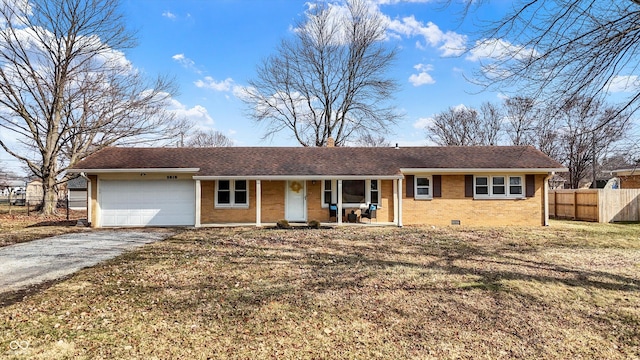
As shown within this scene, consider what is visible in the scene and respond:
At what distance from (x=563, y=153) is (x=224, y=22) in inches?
1313

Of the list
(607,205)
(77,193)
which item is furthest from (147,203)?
(77,193)

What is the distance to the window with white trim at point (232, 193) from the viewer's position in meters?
15.1

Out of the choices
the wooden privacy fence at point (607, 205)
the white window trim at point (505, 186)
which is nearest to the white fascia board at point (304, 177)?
the white window trim at point (505, 186)

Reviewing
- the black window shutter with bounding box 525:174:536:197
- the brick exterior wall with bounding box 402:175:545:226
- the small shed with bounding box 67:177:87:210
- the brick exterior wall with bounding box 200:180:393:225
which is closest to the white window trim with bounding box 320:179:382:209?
the brick exterior wall with bounding box 200:180:393:225

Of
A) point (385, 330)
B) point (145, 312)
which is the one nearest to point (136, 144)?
point (145, 312)

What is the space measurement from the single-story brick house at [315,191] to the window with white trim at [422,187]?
0.04 m

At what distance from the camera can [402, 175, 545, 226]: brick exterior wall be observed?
15078 mm

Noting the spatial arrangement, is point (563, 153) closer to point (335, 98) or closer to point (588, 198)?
point (588, 198)

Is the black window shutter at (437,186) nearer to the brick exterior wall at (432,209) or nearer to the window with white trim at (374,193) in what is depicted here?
the brick exterior wall at (432,209)

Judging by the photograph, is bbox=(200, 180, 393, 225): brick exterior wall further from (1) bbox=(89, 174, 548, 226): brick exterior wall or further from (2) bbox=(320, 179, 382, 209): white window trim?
(2) bbox=(320, 179, 382, 209): white window trim

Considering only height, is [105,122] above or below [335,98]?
below

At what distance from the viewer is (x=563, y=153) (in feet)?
109

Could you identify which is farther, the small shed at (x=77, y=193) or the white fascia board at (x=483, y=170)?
the small shed at (x=77, y=193)

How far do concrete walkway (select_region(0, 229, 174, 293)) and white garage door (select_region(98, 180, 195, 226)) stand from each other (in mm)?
1454
